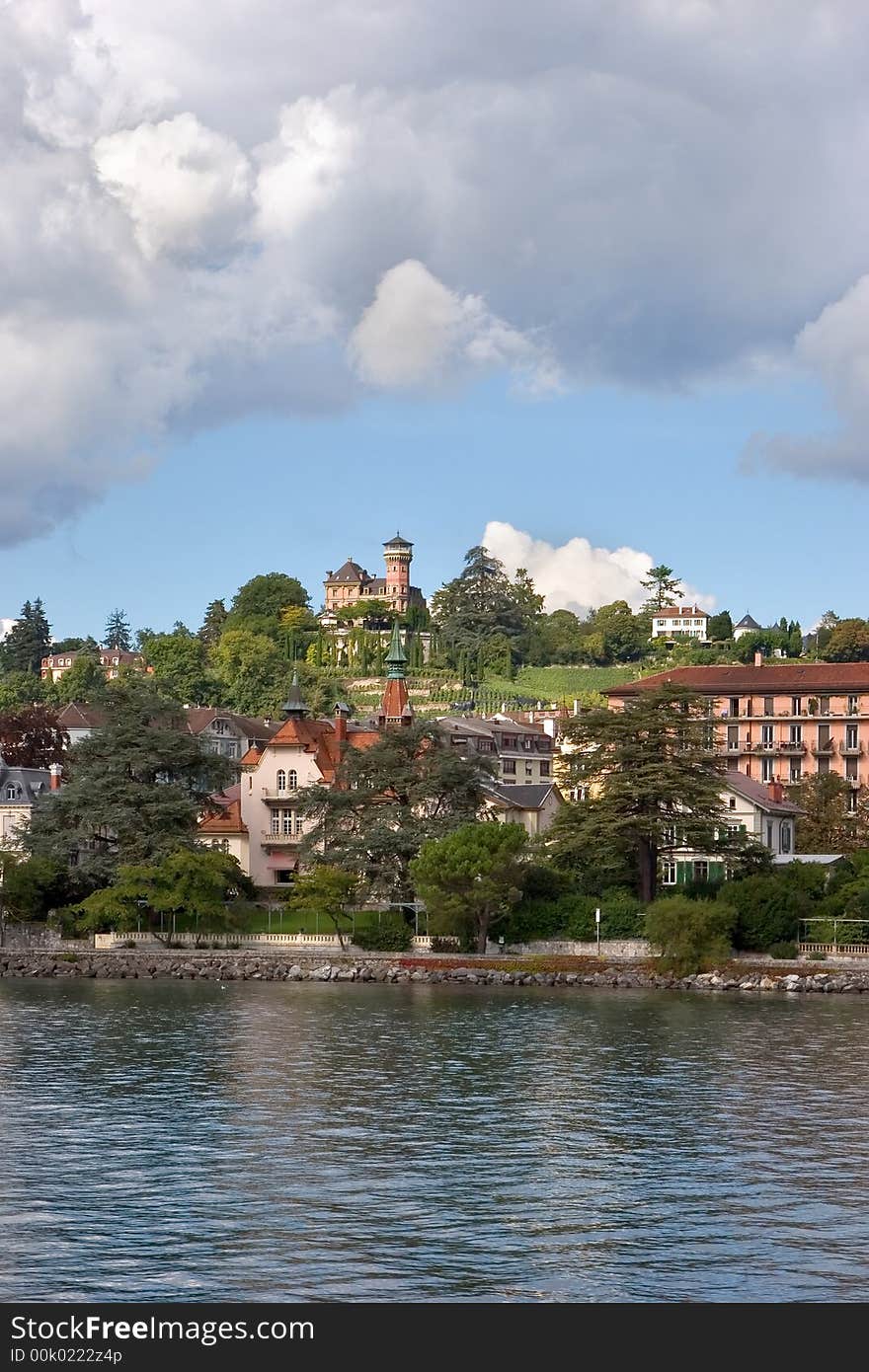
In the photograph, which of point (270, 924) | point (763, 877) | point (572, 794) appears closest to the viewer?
point (763, 877)

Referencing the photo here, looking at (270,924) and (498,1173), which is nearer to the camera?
(498,1173)

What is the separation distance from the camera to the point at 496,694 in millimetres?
195875

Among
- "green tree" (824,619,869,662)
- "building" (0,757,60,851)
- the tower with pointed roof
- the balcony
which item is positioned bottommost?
"building" (0,757,60,851)

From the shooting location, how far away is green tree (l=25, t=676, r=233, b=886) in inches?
3570

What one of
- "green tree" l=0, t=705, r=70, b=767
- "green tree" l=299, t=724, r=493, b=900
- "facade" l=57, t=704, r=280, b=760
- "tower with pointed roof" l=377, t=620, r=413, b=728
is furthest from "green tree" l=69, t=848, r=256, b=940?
"facade" l=57, t=704, r=280, b=760

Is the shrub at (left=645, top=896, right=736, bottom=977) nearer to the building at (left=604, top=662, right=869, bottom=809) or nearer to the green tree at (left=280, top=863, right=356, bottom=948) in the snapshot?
the green tree at (left=280, top=863, right=356, bottom=948)

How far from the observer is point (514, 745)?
13425cm

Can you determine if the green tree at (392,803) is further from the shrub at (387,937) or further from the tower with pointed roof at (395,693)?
the tower with pointed roof at (395,693)

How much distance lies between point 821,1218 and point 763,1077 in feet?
54.1

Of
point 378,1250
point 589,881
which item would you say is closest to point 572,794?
point 589,881

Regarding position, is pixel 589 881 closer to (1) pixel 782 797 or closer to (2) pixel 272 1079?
(1) pixel 782 797

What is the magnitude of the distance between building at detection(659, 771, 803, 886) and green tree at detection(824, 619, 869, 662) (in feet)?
248

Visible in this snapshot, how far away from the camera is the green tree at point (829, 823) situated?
101938 mm

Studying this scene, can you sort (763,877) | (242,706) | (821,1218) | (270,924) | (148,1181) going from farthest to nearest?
(242,706), (270,924), (763,877), (148,1181), (821,1218)
